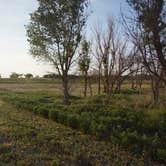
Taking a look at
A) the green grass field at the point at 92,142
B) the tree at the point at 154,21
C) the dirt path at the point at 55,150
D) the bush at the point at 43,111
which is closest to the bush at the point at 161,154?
the green grass field at the point at 92,142

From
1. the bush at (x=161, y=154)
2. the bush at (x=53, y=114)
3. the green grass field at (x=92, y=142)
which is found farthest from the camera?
the bush at (x=53, y=114)

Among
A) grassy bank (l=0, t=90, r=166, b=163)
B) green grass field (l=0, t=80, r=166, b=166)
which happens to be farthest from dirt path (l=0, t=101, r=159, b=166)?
grassy bank (l=0, t=90, r=166, b=163)

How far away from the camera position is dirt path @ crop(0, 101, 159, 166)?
6804mm

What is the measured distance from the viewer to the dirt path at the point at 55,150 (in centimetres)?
680

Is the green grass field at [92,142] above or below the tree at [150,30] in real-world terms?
below

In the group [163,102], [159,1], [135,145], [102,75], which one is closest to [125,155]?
[135,145]

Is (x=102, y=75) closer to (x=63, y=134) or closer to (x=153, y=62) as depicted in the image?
(x=153, y=62)

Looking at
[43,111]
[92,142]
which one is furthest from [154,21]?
[43,111]

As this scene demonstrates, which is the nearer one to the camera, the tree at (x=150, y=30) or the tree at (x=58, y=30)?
the tree at (x=150, y=30)

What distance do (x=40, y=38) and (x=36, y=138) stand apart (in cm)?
1200

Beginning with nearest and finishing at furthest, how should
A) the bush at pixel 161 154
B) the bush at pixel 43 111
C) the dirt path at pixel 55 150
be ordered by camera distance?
1. the dirt path at pixel 55 150
2. the bush at pixel 161 154
3. the bush at pixel 43 111

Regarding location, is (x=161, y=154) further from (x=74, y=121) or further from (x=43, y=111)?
(x=43, y=111)

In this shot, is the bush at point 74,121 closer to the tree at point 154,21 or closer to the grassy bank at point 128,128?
the grassy bank at point 128,128

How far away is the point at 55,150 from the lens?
7.84 metres
